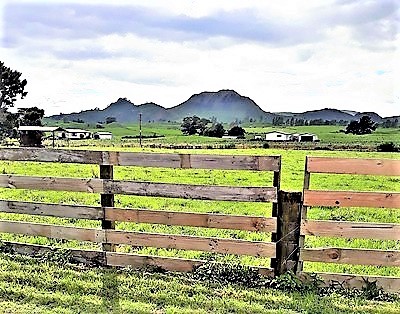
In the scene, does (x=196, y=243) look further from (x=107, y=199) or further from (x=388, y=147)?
(x=388, y=147)

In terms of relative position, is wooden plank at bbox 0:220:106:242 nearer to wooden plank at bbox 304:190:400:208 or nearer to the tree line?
the tree line

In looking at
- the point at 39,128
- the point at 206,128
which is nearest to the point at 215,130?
the point at 206,128

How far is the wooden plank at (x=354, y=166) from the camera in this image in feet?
6.43

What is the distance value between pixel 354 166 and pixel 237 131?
0.57 metres

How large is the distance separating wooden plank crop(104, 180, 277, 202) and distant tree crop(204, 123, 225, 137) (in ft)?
0.86

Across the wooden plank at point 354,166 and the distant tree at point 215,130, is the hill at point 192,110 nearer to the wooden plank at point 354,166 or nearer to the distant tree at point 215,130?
the distant tree at point 215,130

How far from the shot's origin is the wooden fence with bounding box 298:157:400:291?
1995 mm

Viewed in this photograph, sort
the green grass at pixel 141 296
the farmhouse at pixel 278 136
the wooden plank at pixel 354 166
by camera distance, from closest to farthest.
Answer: the green grass at pixel 141 296 → the wooden plank at pixel 354 166 → the farmhouse at pixel 278 136

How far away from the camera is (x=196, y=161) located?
2.18 meters

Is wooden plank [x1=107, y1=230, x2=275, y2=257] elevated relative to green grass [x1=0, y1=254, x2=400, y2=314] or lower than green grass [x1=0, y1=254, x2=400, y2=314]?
elevated

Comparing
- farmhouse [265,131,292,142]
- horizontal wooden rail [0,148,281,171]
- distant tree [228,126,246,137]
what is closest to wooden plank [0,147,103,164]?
horizontal wooden rail [0,148,281,171]

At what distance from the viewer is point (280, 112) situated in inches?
88.1

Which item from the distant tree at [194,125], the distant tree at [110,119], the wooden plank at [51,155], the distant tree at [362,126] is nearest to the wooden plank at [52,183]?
the wooden plank at [51,155]

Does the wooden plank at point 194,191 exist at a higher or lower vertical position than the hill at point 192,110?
lower
